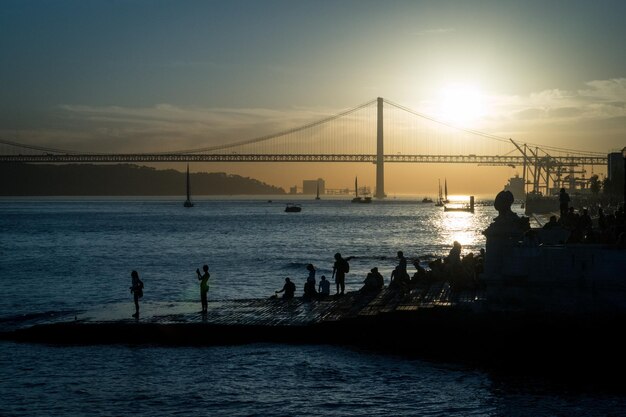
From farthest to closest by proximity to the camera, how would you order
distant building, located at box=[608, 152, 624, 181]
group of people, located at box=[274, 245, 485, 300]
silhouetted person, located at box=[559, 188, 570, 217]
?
distant building, located at box=[608, 152, 624, 181], silhouetted person, located at box=[559, 188, 570, 217], group of people, located at box=[274, 245, 485, 300]

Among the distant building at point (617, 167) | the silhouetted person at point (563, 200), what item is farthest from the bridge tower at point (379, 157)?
the silhouetted person at point (563, 200)

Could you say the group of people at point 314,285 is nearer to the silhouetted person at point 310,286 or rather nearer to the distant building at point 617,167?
the silhouetted person at point 310,286

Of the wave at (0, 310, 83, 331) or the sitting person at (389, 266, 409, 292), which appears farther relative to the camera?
the sitting person at (389, 266, 409, 292)

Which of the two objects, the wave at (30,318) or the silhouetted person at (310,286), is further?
the silhouetted person at (310,286)

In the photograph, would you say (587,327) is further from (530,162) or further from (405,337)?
(530,162)

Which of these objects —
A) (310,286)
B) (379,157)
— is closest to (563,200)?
(310,286)

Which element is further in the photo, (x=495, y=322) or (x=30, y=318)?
(x=30, y=318)

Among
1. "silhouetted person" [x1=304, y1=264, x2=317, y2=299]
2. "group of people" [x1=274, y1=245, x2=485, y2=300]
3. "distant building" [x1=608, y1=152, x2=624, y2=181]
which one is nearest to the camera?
"group of people" [x1=274, y1=245, x2=485, y2=300]

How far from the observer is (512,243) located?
15.8 metres

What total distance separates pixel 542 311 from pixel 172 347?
24.5 ft

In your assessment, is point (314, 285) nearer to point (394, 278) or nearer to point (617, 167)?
point (394, 278)

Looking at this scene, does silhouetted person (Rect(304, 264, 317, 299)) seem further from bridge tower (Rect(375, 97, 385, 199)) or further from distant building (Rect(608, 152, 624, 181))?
bridge tower (Rect(375, 97, 385, 199))

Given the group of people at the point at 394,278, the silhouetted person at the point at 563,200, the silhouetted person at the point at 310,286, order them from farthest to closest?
1. the silhouetted person at the point at 563,200
2. the silhouetted person at the point at 310,286
3. the group of people at the point at 394,278

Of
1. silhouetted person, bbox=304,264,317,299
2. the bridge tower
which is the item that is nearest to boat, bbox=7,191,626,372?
silhouetted person, bbox=304,264,317,299
